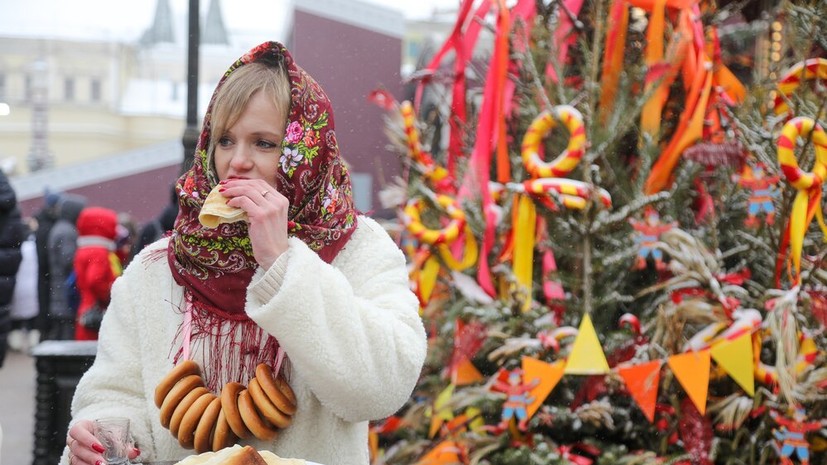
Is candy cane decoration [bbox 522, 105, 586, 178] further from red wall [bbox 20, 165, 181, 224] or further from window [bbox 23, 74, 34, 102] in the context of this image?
A: window [bbox 23, 74, 34, 102]

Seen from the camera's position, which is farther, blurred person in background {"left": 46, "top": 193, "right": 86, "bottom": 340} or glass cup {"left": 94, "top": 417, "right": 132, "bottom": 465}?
blurred person in background {"left": 46, "top": 193, "right": 86, "bottom": 340}

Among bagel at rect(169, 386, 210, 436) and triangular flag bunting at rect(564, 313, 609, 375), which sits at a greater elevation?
bagel at rect(169, 386, 210, 436)

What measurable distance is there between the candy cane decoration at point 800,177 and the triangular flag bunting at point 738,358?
0.33 m

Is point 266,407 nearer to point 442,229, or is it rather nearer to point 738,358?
point 738,358

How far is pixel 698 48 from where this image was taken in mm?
4664

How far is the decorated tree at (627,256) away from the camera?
4.10m

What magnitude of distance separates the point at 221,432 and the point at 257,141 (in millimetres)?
594

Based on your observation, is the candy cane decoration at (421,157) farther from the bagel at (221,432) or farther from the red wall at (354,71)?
the red wall at (354,71)

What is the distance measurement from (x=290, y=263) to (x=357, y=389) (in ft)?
0.90

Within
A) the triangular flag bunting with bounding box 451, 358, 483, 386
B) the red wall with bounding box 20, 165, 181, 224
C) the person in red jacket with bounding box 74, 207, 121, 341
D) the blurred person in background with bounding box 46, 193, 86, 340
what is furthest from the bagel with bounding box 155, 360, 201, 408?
the red wall with bounding box 20, 165, 181, 224

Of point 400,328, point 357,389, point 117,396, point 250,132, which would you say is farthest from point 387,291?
point 117,396

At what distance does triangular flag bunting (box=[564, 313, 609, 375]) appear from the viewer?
4098mm

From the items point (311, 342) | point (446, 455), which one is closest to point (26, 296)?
point (446, 455)

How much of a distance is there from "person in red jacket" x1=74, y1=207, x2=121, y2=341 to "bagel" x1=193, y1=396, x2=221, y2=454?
5794 millimetres
